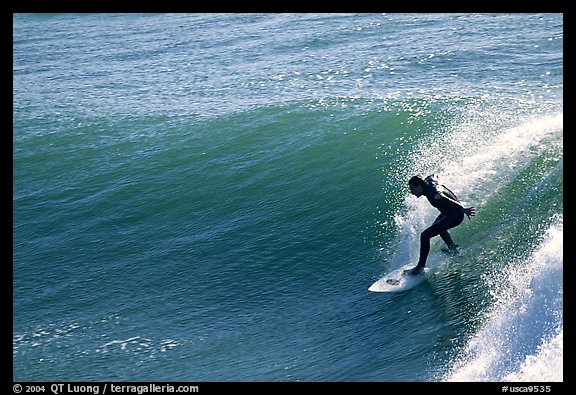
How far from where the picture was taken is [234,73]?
71.1ft

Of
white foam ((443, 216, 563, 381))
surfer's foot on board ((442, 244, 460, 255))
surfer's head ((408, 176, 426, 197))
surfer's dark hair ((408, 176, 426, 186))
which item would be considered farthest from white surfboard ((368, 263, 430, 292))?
surfer's dark hair ((408, 176, 426, 186))

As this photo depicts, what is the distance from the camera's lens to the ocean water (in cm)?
1048

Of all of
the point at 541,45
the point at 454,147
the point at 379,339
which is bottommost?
the point at 379,339

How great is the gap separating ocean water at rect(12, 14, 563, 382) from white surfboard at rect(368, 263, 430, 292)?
0.64ft

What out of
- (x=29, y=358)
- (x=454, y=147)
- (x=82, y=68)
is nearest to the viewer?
(x=29, y=358)

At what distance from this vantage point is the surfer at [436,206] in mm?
11141

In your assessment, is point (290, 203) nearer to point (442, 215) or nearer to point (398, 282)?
point (398, 282)

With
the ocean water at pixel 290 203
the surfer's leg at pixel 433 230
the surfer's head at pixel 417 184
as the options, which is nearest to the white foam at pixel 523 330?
the ocean water at pixel 290 203

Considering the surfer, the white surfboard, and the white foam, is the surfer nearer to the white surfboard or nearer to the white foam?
the white surfboard

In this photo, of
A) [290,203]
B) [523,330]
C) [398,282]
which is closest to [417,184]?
[398,282]

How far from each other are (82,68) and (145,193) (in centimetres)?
942

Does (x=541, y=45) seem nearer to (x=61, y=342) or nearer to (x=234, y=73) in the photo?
(x=234, y=73)

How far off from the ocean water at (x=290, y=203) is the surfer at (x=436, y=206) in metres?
0.59
